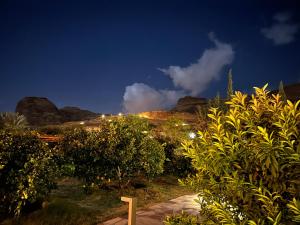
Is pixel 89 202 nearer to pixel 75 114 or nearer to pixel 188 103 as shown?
pixel 188 103

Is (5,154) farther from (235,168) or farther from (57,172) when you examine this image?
(235,168)

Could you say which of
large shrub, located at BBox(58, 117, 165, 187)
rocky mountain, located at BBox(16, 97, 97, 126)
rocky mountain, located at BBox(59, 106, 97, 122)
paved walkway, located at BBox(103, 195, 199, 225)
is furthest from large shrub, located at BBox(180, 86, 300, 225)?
rocky mountain, located at BBox(59, 106, 97, 122)

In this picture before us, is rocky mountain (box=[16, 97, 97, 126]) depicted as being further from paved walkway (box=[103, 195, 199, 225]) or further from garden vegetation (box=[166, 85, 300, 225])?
garden vegetation (box=[166, 85, 300, 225])

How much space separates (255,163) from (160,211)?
9456 millimetres

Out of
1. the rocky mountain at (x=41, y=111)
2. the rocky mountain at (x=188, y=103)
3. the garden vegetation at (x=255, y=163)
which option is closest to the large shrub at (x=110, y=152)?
the garden vegetation at (x=255, y=163)

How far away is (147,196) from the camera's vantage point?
14.5 m

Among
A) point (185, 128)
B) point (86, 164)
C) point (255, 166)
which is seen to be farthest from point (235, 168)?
point (185, 128)

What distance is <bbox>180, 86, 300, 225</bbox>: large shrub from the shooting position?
2902 millimetres

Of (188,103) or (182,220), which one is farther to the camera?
(188,103)

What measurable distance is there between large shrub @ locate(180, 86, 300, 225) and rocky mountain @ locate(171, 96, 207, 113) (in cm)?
8679

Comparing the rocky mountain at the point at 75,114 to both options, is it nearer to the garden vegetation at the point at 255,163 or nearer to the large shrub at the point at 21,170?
the large shrub at the point at 21,170

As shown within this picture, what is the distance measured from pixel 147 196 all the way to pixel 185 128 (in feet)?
58.8

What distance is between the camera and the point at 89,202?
13.0 m

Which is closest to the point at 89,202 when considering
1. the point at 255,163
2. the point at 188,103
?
the point at 255,163
